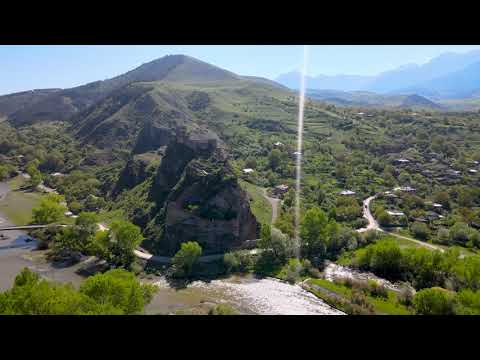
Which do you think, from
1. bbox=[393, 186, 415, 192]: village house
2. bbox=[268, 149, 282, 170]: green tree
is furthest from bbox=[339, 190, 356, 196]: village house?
bbox=[268, 149, 282, 170]: green tree

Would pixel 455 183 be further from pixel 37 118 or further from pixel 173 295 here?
pixel 37 118

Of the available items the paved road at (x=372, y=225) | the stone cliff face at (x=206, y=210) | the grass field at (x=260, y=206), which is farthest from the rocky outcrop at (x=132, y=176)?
the paved road at (x=372, y=225)

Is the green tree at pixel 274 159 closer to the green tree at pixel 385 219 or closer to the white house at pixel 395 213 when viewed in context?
the white house at pixel 395 213

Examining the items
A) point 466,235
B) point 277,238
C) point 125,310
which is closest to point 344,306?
point 277,238

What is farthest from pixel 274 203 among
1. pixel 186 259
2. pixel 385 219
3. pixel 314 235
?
pixel 186 259

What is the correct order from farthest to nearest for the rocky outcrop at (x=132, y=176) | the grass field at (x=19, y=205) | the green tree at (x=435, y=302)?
the rocky outcrop at (x=132, y=176)
the grass field at (x=19, y=205)
the green tree at (x=435, y=302)

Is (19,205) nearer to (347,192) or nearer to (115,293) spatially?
(115,293)
